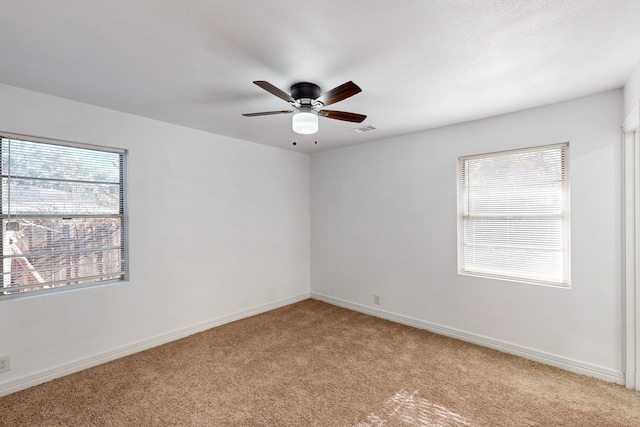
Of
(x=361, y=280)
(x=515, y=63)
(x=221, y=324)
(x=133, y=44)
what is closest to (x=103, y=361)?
(x=221, y=324)

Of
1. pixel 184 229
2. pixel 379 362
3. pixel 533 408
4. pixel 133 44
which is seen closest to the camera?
pixel 133 44

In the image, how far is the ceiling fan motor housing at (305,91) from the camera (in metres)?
2.26

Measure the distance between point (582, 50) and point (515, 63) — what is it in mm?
356

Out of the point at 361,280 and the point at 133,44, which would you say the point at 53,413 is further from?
the point at 361,280

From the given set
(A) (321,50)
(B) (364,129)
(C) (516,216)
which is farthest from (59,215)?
(C) (516,216)

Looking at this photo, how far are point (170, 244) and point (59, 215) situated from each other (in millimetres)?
1016

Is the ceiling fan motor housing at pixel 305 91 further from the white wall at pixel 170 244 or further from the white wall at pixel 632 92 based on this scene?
the white wall at pixel 632 92

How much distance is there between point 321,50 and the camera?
1849 millimetres

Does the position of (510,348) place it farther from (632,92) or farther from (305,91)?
(305,91)

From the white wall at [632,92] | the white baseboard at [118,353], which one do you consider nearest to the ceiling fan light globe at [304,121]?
the white wall at [632,92]

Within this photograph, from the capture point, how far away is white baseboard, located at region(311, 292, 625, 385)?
8.32 ft

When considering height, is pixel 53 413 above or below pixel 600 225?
below

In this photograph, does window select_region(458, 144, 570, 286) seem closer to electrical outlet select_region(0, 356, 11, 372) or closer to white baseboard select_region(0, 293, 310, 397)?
white baseboard select_region(0, 293, 310, 397)

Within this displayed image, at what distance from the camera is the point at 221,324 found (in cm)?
384
